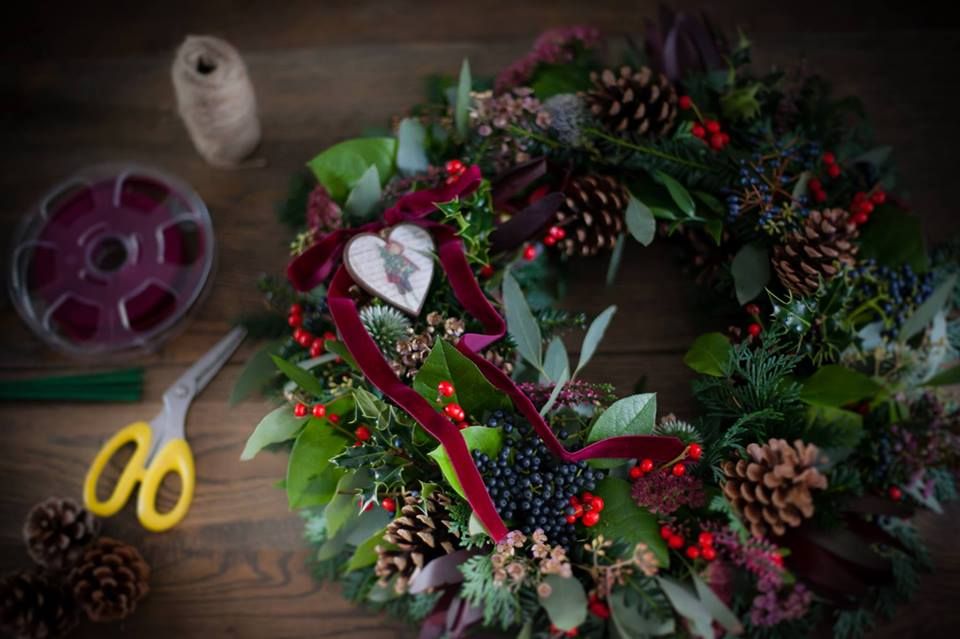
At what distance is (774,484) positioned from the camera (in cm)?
85

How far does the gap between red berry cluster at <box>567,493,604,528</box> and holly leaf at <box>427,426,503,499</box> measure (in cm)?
11

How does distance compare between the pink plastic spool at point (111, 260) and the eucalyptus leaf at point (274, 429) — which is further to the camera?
the pink plastic spool at point (111, 260)

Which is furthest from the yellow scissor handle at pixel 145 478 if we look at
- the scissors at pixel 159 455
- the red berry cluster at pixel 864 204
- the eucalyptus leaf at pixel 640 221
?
the red berry cluster at pixel 864 204

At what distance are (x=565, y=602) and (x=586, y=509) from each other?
0.11 meters

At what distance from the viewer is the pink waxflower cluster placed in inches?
47.4

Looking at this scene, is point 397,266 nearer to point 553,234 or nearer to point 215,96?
point 553,234

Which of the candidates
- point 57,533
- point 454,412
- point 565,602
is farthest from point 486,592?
point 57,533

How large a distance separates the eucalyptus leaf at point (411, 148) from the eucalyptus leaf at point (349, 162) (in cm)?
2

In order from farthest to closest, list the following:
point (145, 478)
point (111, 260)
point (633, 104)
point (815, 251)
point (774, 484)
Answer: point (111, 260)
point (145, 478)
point (633, 104)
point (815, 251)
point (774, 484)

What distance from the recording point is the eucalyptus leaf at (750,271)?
1033 mm

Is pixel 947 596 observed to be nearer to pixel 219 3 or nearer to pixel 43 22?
pixel 219 3

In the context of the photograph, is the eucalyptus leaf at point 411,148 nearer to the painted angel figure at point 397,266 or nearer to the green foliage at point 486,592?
the painted angel figure at point 397,266

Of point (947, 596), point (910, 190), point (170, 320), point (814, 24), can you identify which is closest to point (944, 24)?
point (814, 24)

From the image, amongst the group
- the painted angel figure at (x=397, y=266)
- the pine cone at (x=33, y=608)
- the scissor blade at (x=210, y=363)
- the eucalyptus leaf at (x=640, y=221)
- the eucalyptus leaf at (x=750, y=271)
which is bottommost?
the pine cone at (x=33, y=608)
